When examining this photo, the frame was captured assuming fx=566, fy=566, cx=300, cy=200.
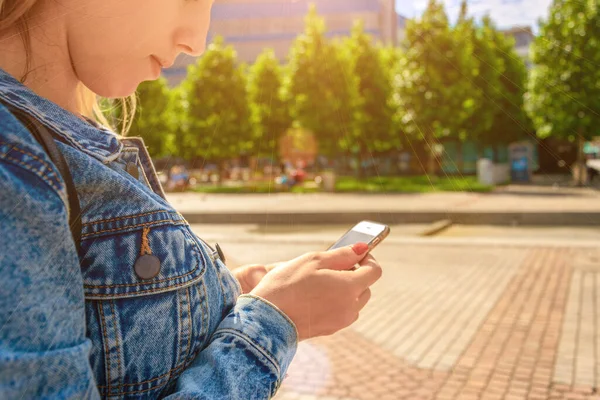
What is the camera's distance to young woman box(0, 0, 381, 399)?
0.57m

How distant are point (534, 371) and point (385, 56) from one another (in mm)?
25603

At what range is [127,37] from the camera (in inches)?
28.8

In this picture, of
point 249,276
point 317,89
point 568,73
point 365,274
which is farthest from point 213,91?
point 365,274

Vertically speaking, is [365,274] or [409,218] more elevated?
[365,274]

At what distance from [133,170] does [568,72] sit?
17.7 meters

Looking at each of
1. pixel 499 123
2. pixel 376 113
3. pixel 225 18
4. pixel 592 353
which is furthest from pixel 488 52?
pixel 225 18

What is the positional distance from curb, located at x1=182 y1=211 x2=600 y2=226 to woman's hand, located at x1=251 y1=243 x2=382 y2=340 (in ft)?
31.1

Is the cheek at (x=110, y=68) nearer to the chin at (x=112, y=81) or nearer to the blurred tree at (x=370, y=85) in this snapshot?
the chin at (x=112, y=81)

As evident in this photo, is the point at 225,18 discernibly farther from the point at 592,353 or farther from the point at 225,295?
the point at 592,353

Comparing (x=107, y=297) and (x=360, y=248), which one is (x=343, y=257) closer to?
(x=360, y=248)

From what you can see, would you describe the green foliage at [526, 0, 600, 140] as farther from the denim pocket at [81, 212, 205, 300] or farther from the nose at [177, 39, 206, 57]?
the denim pocket at [81, 212, 205, 300]

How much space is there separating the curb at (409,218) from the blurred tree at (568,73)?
2.49m

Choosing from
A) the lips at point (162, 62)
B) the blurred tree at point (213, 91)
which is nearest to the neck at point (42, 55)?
the lips at point (162, 62)

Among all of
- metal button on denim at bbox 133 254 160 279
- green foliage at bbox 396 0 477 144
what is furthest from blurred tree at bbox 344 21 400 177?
metal button on denim at bbox 133 254 160 279
